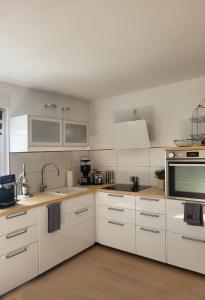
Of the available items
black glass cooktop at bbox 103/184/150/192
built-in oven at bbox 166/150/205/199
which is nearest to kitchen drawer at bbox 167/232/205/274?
built-in oven at bbox 166/150/205/199

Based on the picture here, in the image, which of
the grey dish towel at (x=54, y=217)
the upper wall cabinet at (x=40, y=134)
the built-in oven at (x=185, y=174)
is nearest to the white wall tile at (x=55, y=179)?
the upper wall cabinet at (x=40, y=134)

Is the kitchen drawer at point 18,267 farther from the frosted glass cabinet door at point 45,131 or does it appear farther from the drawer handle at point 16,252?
the frosted glass cabinet door at point 45,131

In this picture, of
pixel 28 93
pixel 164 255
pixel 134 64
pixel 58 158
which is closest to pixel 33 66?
pixel 28 93

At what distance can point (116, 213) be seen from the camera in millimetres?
2844

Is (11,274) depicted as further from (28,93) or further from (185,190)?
(28,93)

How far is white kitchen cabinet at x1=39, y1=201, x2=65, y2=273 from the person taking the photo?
7.73ft

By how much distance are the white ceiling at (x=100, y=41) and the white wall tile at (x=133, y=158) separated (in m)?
0.95

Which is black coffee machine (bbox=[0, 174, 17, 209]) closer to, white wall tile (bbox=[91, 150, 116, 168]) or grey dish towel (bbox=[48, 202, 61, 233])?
grey dish towel (bbox=[48, 202, 61, 233])

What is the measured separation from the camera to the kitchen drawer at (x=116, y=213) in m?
2.73

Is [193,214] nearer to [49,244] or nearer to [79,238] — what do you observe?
[79,238]

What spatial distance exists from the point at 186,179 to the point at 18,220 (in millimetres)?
1700

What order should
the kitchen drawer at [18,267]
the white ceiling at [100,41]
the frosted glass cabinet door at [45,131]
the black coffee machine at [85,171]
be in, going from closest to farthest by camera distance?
the white ceiling at [100,41], the kitchen drawer at [18,267], the frosted glass cabinet door at [45,131], the black coffee machine at [85,171]

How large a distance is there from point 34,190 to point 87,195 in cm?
68

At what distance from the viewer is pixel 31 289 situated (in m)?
2.13
